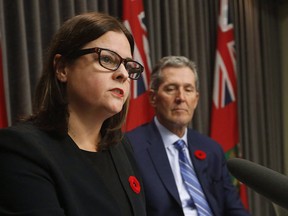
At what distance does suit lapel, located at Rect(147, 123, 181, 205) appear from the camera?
160cm

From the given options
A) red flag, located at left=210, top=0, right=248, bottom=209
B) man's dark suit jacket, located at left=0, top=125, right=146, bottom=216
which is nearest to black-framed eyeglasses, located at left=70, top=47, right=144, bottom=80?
man's dark suit jacket, located at left=0, top=125, right=146, bottom=216

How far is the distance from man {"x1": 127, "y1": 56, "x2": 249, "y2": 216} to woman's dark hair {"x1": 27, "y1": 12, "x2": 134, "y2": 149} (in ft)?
Result: 2.33

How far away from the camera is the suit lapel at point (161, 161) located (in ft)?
5.26

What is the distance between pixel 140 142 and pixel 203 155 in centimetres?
31

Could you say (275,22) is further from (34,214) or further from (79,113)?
(34,214)

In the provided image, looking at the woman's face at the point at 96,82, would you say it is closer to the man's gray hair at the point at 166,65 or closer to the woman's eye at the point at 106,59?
the woman's eye at the point at 106,59

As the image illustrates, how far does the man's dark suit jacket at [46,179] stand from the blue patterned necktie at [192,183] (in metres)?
0.75

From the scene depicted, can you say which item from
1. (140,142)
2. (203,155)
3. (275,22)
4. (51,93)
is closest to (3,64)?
(140,142)

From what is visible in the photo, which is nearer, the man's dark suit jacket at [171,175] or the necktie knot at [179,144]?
the man's dark suit jacket at [171,175]

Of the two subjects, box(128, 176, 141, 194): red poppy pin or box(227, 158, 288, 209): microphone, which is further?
box(128, 176, 141, 194): red poppy pin

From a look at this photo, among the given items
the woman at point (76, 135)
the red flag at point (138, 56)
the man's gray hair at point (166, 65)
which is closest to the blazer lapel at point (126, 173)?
the woman at point (76, 135)

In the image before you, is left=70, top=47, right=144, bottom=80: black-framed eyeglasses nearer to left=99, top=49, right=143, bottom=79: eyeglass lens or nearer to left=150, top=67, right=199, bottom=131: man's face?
left=99, top=49, right=143, bottom=79: eyeglass lens

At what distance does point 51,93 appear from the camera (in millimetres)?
1007

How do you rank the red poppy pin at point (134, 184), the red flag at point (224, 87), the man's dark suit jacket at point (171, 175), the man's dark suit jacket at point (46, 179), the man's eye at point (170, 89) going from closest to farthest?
the man's dark suit jacket at point (46, 179) → the red poppy pin at point (134, 184) → the man's dark suit jacket at point (171, 175) → the man's eye at point (170, 89) → the red flag at point (224, 87)
